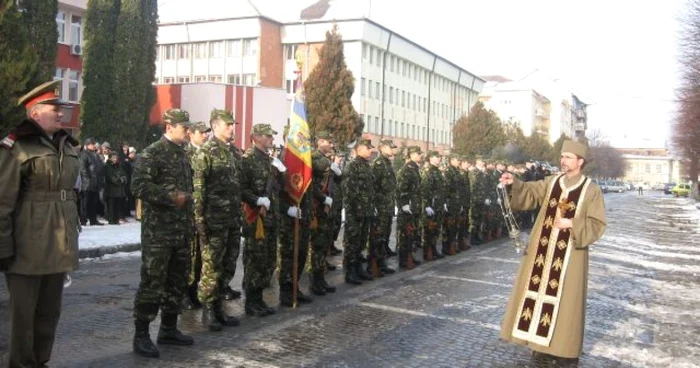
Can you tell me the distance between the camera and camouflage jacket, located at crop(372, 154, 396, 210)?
35.3ft

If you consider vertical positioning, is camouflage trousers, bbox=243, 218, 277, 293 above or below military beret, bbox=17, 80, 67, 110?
below

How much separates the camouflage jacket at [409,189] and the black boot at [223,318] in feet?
16.2

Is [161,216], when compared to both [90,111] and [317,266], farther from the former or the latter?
[90,111]

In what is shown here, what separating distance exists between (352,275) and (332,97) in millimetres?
25023

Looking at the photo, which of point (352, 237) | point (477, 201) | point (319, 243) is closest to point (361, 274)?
point (352, 237)

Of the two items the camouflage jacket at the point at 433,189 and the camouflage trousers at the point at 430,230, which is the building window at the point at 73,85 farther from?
the camouflage trousers at the point at 430,230

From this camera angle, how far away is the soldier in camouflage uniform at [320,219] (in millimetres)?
9156

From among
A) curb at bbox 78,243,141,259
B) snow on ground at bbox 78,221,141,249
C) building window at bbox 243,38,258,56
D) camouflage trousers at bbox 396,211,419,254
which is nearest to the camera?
camouflage trousers at bbox 396,211,419,254

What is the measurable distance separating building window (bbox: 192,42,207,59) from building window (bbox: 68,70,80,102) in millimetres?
27430

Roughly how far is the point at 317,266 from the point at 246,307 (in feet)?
5.19

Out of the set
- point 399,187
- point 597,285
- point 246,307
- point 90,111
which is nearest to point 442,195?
point 399,187

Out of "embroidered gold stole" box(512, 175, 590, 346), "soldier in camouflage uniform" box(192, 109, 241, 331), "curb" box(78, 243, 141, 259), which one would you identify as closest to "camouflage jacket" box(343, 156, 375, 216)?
"soldier in camouflage uniform" box(192, 109, 241, 331)

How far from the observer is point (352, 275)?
1014cm

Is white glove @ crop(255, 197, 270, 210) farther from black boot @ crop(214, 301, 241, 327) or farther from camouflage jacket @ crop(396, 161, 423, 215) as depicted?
camouflage jacket @ crop(396, 161, 423, 215)
